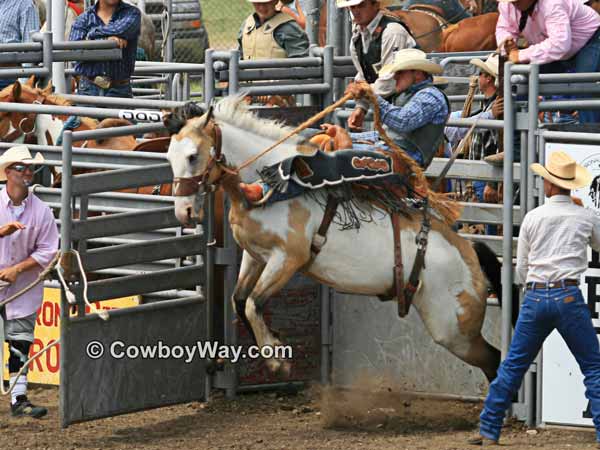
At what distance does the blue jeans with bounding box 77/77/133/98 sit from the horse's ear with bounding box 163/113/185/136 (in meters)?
3.81

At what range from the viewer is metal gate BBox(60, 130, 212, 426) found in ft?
29.8

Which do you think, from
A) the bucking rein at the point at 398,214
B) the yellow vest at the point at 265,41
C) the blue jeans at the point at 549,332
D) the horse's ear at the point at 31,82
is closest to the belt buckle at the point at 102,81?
the horse's ear at the point at 31,82

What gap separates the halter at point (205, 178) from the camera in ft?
28.8

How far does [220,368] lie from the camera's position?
33.6 ft

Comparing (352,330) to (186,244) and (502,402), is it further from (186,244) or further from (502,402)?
→ (502,402)

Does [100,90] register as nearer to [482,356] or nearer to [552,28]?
[552,28]

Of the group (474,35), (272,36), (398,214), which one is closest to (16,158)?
(398,214)

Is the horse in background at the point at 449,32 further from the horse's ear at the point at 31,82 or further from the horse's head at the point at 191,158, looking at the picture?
the horse's head at the point at 191,158

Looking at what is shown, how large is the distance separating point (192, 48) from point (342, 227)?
1280 centimetres

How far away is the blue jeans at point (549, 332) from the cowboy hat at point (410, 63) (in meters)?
1.78

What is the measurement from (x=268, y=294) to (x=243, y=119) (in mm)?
1138

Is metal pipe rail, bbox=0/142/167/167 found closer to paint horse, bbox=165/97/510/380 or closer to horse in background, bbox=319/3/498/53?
paint horse, bbox=165/97/510/380

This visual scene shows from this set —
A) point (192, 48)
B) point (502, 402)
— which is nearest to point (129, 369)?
point (502, 402)

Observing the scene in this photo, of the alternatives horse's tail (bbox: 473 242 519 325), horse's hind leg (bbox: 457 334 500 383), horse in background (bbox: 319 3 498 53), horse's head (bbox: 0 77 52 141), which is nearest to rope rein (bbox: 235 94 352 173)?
horse's tail (bbox: 473 242 519 325)
